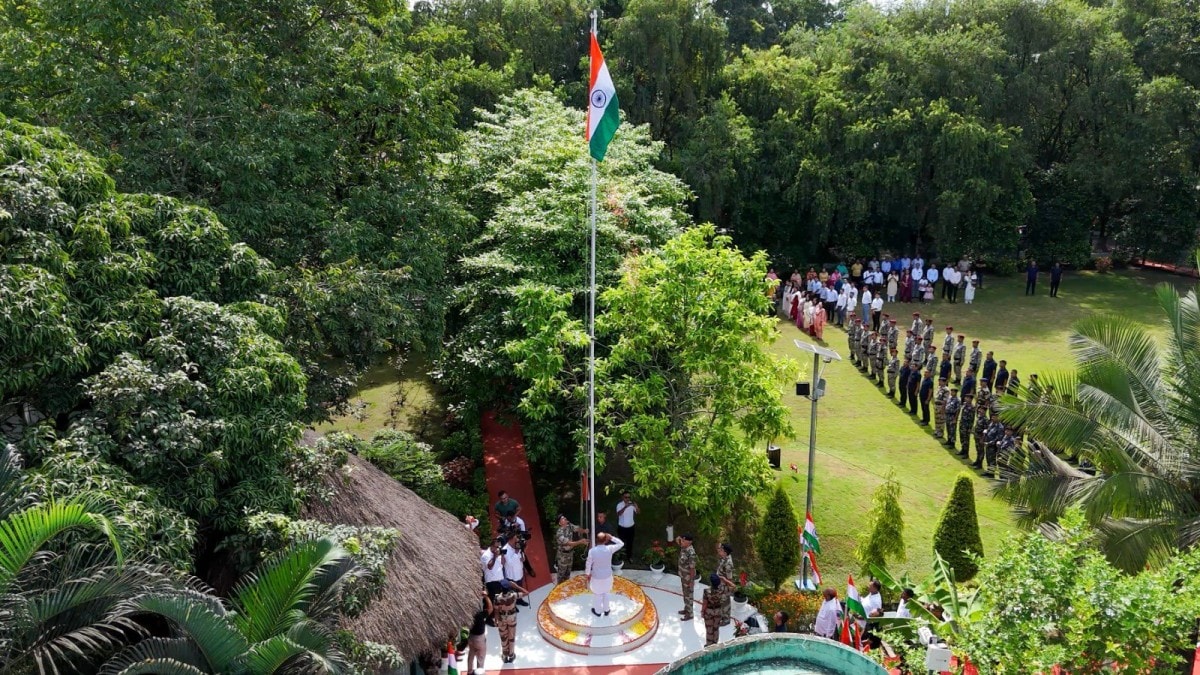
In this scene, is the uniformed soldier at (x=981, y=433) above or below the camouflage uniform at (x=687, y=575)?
above

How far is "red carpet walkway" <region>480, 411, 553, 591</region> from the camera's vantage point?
14.3 meters

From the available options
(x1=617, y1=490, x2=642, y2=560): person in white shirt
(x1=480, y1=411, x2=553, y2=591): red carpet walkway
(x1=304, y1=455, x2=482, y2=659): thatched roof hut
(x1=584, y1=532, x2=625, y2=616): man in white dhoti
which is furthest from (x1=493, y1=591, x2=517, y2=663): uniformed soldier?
(x1=617, y1=490, x2=642, y2=560): person in white shirt

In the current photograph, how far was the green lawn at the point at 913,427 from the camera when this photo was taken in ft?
48.6

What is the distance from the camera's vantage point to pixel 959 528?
13.0m

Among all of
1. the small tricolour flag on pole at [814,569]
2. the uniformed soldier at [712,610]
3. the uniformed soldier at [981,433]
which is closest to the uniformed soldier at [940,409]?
the uniformed soldier at [981,433]

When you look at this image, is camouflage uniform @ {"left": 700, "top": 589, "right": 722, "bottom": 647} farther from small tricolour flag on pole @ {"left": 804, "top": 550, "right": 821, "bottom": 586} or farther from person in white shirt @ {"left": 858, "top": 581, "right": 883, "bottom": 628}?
person in white shirt @ {"left": 858, "top": 581, "right": 883, "bottom": 628}

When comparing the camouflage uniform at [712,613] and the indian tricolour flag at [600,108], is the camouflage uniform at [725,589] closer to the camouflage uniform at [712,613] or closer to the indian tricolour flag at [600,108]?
the camouflage uniform at [712,613]

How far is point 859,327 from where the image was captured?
21484 millimetres

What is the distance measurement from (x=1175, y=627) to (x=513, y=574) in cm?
773

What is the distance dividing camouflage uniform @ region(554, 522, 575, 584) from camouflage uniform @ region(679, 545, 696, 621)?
1.51 metres

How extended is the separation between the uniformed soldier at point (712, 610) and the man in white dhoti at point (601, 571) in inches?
47.4

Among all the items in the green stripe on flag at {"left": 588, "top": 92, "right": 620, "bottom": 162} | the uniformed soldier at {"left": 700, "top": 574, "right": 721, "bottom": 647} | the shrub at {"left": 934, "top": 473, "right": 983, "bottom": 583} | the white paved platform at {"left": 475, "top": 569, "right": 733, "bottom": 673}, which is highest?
the green stripe on flag at {"left": 588, "top": 92, "right": 620, "bottom": 162}

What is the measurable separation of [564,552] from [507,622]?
5.72ft

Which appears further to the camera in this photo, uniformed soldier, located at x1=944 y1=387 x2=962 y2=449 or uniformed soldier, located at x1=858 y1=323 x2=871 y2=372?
uniformed soldier, located at x1=858 y1=323 x2=871 y2=372
